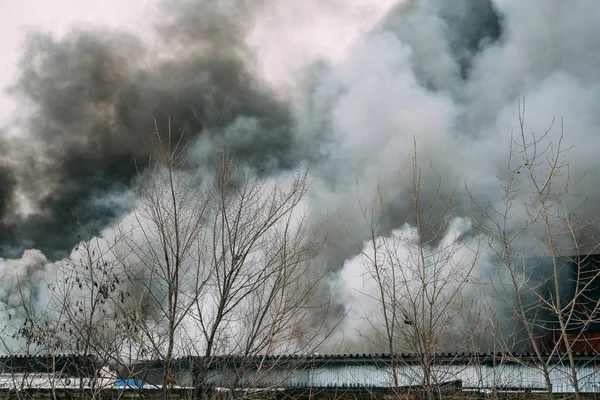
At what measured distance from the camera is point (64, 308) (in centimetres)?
864

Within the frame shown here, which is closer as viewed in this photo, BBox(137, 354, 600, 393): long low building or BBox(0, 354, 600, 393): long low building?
BBox(0, 354, 600, 393): long low building

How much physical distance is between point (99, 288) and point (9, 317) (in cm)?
195

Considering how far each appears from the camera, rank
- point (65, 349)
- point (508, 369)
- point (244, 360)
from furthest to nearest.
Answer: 1. point (508, 369)
2. point (65, 349)
3. point (244, 360)

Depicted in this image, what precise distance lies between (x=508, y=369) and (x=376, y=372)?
14.4 ft

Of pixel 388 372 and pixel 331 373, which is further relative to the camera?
pixel 331 373

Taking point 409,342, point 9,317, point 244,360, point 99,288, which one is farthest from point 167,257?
point 409,342

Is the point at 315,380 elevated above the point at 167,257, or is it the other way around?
the point at 167,257

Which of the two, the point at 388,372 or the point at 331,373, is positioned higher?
the point at 331,373

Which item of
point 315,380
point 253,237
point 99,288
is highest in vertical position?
point 253,237

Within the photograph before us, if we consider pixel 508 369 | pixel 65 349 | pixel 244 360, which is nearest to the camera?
pixel 244 360

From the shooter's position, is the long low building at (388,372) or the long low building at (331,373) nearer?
the long low building at (331,373)

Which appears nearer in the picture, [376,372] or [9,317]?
[9,317]

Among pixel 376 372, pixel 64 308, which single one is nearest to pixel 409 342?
pixel 64 308

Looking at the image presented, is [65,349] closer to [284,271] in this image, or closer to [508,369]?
[284,271]
